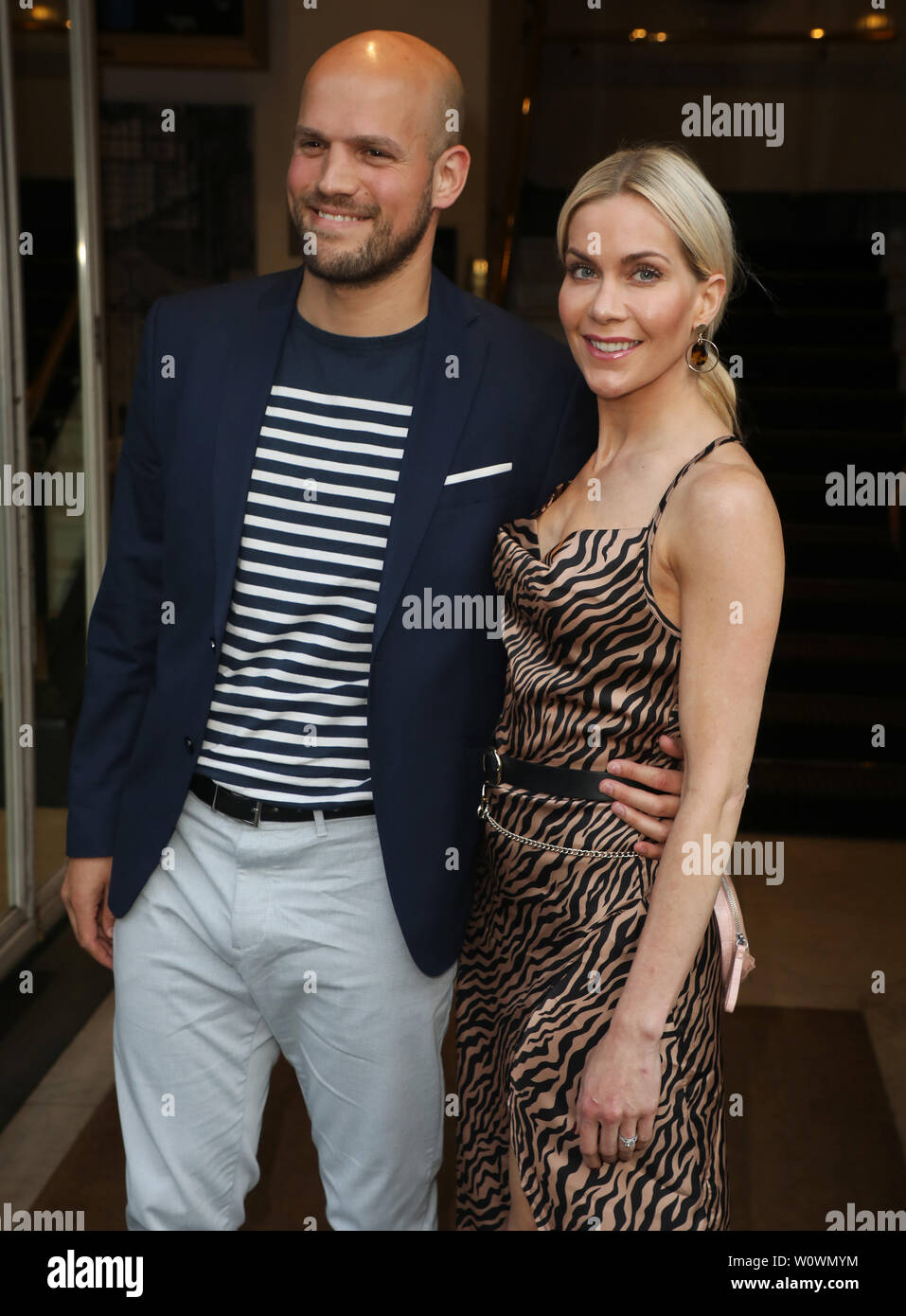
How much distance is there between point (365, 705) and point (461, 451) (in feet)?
1.23

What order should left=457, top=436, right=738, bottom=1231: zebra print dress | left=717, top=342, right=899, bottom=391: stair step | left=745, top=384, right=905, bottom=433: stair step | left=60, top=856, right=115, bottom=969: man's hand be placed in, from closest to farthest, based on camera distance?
left=457, top=436, right=738, bottom=1231: zebra print dress
left=60, top=856, right=115, bottom=969: man's hand
left=745, top=384, right=905, bottom=433: stair step
left=717, top=342, right=899, bottom=391: stair step

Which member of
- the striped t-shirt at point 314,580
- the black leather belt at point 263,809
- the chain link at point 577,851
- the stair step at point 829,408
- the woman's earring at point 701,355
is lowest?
the chain link at point 577,851

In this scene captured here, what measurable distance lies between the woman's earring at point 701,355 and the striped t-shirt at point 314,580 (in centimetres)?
39

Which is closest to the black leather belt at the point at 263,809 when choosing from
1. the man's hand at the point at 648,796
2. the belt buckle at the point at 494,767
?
the belt buckle at the point at 494,767

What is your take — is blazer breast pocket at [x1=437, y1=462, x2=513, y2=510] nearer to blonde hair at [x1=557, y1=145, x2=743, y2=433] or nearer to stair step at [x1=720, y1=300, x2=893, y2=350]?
blonde hair at [x1=557, y1=145, x2=743, y2=433]

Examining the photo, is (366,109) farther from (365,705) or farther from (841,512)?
(841,512)

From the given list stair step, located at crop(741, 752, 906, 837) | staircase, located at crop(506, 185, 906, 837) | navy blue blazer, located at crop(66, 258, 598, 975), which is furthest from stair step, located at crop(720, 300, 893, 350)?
navy blue blazer, located at crop(66, 258, 598, 975)

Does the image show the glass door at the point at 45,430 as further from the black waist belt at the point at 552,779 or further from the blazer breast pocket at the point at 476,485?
the black waist belt at the point at 552,779

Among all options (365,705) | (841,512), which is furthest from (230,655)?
(841,512)

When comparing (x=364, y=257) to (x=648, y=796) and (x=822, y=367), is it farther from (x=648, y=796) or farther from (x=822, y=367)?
(x=822, y=367)

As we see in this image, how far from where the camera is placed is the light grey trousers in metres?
1.90

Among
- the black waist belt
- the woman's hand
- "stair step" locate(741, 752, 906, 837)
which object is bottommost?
"stair step" locate(741, 752, 906, 837)

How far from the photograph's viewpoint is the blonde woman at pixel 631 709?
5.29 ft

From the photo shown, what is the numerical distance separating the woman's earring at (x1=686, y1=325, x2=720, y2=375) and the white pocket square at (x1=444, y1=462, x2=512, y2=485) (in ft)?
0.98
